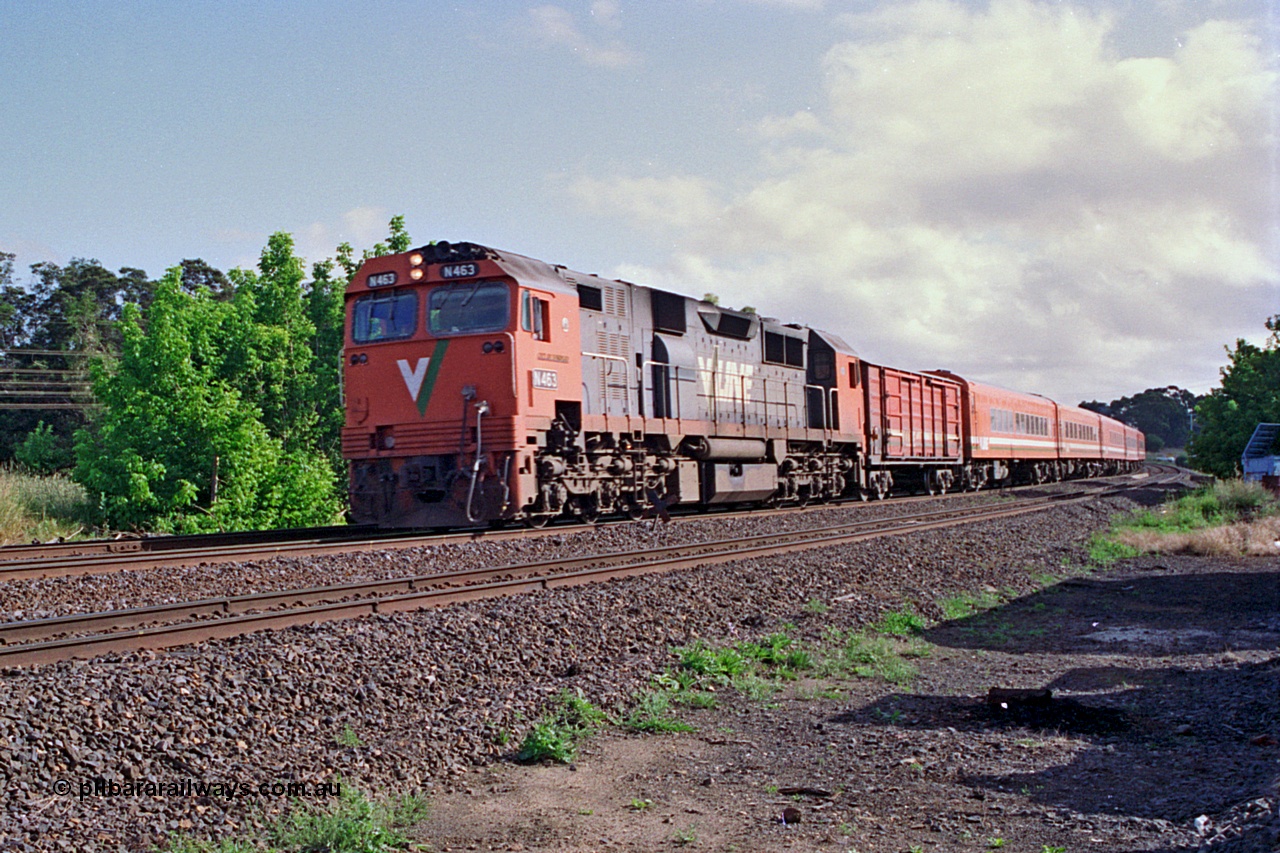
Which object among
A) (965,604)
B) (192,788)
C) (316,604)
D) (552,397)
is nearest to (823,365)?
(552,397)

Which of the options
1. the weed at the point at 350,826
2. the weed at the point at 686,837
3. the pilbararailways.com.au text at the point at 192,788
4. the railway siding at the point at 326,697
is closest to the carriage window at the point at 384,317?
the railway siding at the point at 326,697

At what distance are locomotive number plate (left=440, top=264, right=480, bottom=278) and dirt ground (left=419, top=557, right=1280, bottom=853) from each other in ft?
26.8

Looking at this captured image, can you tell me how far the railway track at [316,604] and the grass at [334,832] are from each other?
288 centimetres

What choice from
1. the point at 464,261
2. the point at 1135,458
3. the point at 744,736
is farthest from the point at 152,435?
the point at 1135,458

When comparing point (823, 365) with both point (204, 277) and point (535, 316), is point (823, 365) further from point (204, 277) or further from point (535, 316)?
point (204, 277)

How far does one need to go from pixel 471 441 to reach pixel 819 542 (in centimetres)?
489

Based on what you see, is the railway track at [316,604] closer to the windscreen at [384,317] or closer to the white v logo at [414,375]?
the white v logo at [414,375]

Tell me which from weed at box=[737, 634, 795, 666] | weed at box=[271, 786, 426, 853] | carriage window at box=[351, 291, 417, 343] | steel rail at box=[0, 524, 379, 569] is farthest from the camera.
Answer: carriage window at box=[351, 291, 417, 343]

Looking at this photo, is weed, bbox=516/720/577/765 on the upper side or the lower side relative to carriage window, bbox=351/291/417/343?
lower

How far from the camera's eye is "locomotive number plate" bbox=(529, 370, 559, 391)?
44.3 feet

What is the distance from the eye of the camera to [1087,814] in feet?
13.7

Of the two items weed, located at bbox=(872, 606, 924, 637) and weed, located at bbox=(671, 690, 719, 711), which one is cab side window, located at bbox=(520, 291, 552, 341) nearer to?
weed, located at bbox=(872, 606, 924, 637)

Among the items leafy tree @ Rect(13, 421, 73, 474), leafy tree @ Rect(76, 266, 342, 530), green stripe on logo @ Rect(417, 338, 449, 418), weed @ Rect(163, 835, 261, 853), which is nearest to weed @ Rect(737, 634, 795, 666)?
weed @ Rect(163, 835, 261, 853)

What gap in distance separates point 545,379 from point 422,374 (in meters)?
1.65
